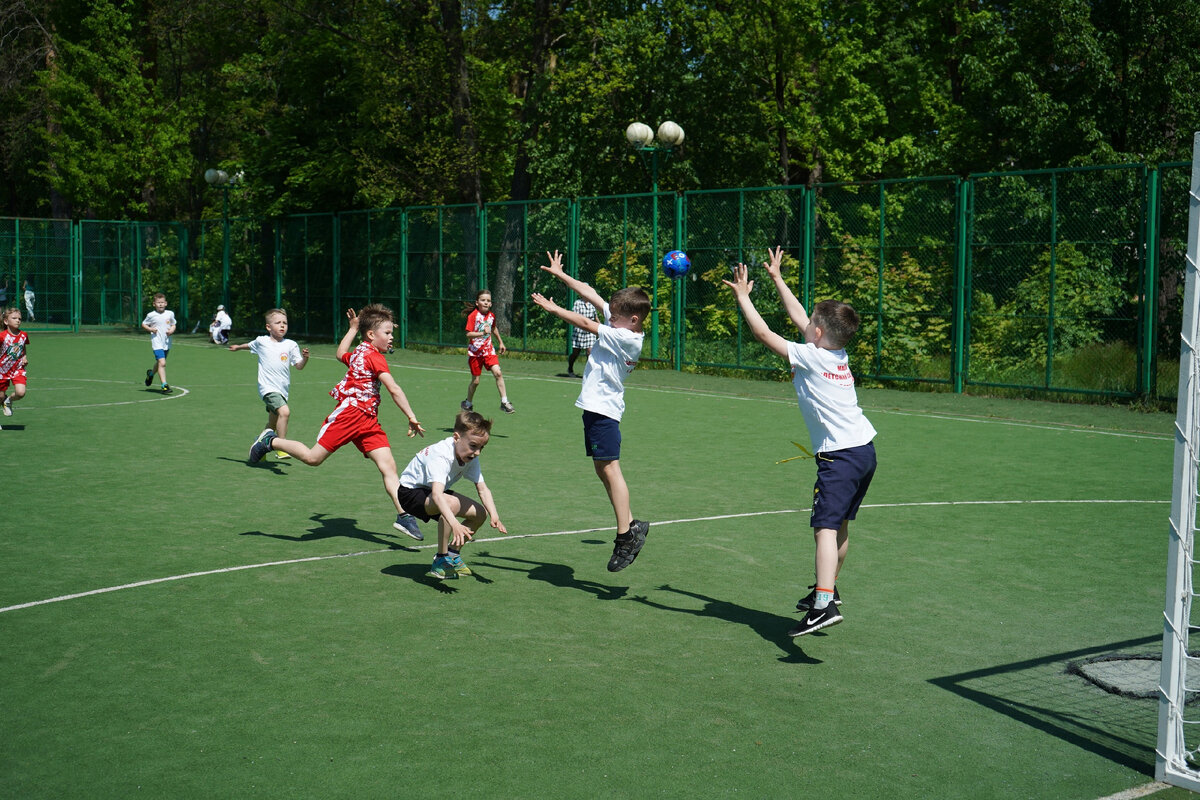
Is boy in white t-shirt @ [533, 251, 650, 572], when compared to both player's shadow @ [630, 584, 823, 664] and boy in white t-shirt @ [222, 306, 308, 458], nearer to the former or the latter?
player's shadow @ [630, 584, 823, 664]

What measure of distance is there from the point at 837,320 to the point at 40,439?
11476 mm

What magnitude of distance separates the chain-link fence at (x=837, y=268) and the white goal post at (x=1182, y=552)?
14823 millimetres

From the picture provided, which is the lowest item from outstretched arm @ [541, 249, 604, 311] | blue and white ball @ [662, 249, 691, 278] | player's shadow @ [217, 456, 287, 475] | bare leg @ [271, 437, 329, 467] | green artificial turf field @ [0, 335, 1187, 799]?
green artificial turf field @ [0, 335, 1187, 799]

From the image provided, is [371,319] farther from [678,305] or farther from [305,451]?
[678,305]

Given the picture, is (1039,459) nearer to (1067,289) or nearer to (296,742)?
(1067,289)

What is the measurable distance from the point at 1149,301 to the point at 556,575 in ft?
46.3

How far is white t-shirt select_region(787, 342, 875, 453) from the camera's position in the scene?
21.5ft

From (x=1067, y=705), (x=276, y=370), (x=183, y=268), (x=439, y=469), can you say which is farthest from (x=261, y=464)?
(x=183, y=268)

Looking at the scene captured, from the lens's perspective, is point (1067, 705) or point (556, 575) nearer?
point (1067, 705)

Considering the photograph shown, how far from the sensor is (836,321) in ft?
21.5

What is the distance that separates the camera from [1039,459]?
1372cm

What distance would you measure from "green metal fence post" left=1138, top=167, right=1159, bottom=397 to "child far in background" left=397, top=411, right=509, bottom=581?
46.6 feet

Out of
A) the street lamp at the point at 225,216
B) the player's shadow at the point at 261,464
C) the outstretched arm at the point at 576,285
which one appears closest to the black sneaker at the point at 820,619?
the outstretched arm at the point at 576,285

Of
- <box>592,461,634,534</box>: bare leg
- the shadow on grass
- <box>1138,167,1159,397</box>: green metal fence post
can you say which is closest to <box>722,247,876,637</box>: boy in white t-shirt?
the shadow on grass
